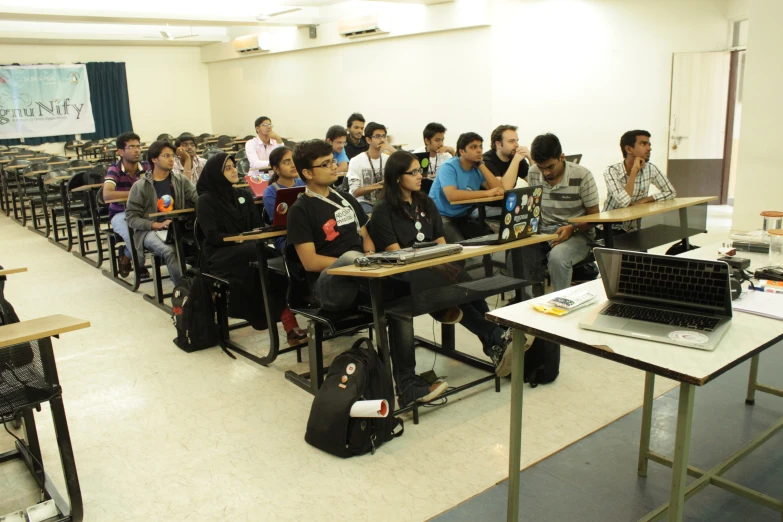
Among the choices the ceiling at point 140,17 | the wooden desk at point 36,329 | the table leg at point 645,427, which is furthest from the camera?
the ceiling at point 140,17

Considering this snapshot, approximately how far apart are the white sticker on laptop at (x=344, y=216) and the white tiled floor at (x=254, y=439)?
0.83 metres

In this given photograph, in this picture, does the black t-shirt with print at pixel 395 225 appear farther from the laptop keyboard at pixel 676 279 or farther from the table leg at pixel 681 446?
the table leg at pixel 681 446

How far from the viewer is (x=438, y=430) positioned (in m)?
2.67

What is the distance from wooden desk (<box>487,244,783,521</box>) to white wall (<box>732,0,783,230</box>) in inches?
173

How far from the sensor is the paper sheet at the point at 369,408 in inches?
94.9

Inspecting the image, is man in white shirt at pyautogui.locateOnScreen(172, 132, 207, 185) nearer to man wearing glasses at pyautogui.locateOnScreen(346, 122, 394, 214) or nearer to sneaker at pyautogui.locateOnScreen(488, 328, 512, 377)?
man wearing glasses at pyautogui.locateOnScreen(346, 122, 394, 214)

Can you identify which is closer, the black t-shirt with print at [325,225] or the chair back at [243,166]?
the black t-shirt with print at [325,225]

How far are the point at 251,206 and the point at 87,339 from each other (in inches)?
50.1

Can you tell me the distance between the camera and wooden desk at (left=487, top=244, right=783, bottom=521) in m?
1.55

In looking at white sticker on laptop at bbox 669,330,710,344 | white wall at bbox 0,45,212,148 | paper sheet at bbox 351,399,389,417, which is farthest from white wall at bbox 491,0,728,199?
white wall at bbox 0,45,212,148

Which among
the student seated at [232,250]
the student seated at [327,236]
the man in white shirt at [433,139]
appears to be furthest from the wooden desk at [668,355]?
the man in white shirt at [433,139]

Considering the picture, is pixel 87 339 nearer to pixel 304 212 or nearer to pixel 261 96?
pixel 304 212

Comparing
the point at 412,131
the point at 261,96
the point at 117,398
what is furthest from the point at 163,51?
the point at 117,398

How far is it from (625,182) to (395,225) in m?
1.80
